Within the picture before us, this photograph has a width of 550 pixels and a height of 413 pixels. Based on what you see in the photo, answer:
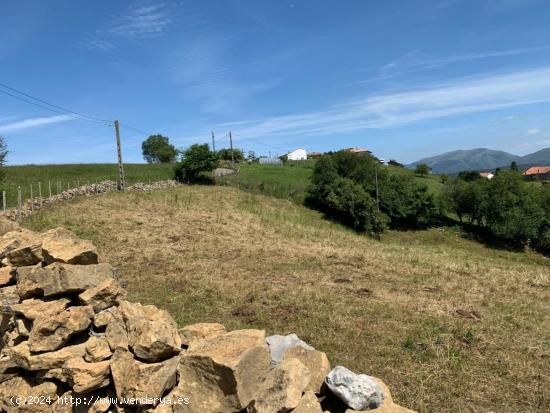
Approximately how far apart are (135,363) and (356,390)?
9.11ft

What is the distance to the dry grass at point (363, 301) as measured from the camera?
6.57 meters

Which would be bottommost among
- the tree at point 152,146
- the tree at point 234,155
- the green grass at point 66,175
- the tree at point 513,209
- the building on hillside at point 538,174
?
the tree at point 513,209

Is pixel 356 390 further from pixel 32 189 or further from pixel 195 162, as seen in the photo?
pixel 195 162

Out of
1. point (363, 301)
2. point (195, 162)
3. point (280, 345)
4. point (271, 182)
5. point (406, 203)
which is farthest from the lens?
point (271, 182)

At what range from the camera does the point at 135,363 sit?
502cm

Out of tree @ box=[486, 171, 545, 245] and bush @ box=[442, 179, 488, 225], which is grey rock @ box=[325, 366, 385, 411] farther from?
bush @ box=[442, 179, 488, 225]

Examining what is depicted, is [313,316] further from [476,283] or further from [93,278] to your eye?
[476,283]

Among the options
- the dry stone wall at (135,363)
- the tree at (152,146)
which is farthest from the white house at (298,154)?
the dry stone wall at (135,363)

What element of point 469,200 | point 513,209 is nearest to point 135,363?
point 513,209

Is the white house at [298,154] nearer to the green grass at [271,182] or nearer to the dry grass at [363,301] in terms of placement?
the green grass at [271,182]

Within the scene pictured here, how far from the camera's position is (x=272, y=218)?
32969 millimetres

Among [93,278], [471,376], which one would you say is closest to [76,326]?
[93,278]

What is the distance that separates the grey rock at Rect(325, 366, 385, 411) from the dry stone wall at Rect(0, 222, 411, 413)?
Result: 1cm

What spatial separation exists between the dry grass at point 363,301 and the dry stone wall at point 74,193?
1393 mm
